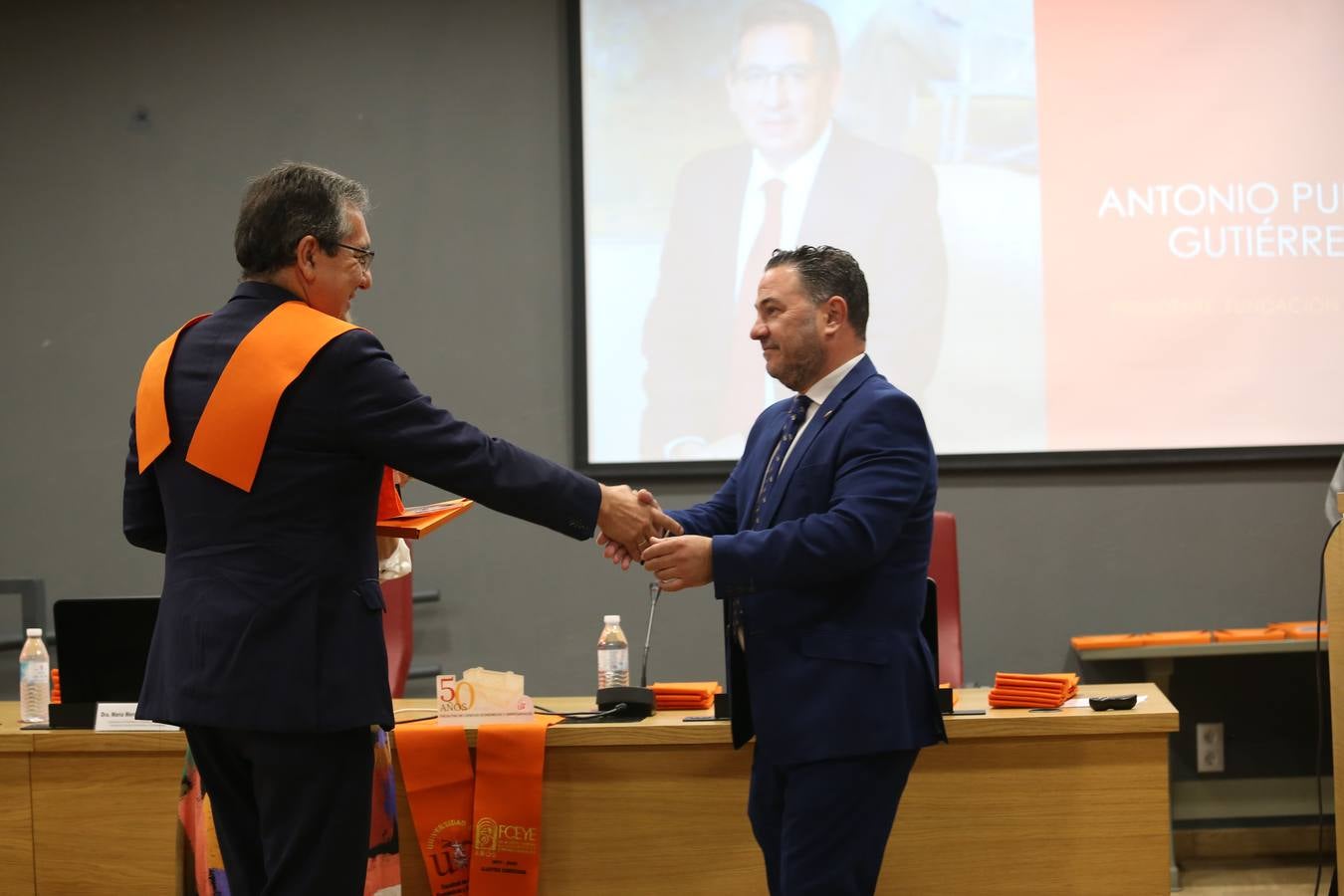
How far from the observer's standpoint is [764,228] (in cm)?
439

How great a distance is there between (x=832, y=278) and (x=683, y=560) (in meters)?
0.59

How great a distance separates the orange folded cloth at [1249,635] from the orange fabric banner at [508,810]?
2.36m

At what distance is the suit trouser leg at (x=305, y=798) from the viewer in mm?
1798

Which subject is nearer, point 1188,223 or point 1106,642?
point 1106,642

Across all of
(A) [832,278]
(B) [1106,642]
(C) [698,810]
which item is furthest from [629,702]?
(B) [1106,642]

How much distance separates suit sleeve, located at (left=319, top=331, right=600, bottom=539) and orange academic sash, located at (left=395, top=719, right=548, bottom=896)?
2.51 ft

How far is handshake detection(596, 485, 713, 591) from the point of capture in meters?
2.16

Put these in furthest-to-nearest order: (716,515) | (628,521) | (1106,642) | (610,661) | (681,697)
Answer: (1106,642) < (610,661) < (681,697) < (716,515) < (628,521)

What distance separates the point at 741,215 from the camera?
14.5 feet

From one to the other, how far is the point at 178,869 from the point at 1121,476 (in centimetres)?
312

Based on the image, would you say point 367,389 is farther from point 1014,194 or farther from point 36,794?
point 1014,194

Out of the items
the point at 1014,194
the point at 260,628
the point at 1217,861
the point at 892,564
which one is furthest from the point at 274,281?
the point at 1217,861

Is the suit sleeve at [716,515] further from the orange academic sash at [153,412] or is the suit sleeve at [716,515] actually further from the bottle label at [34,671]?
the bottle label at [34,671]

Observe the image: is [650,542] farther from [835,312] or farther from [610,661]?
[610,661]
